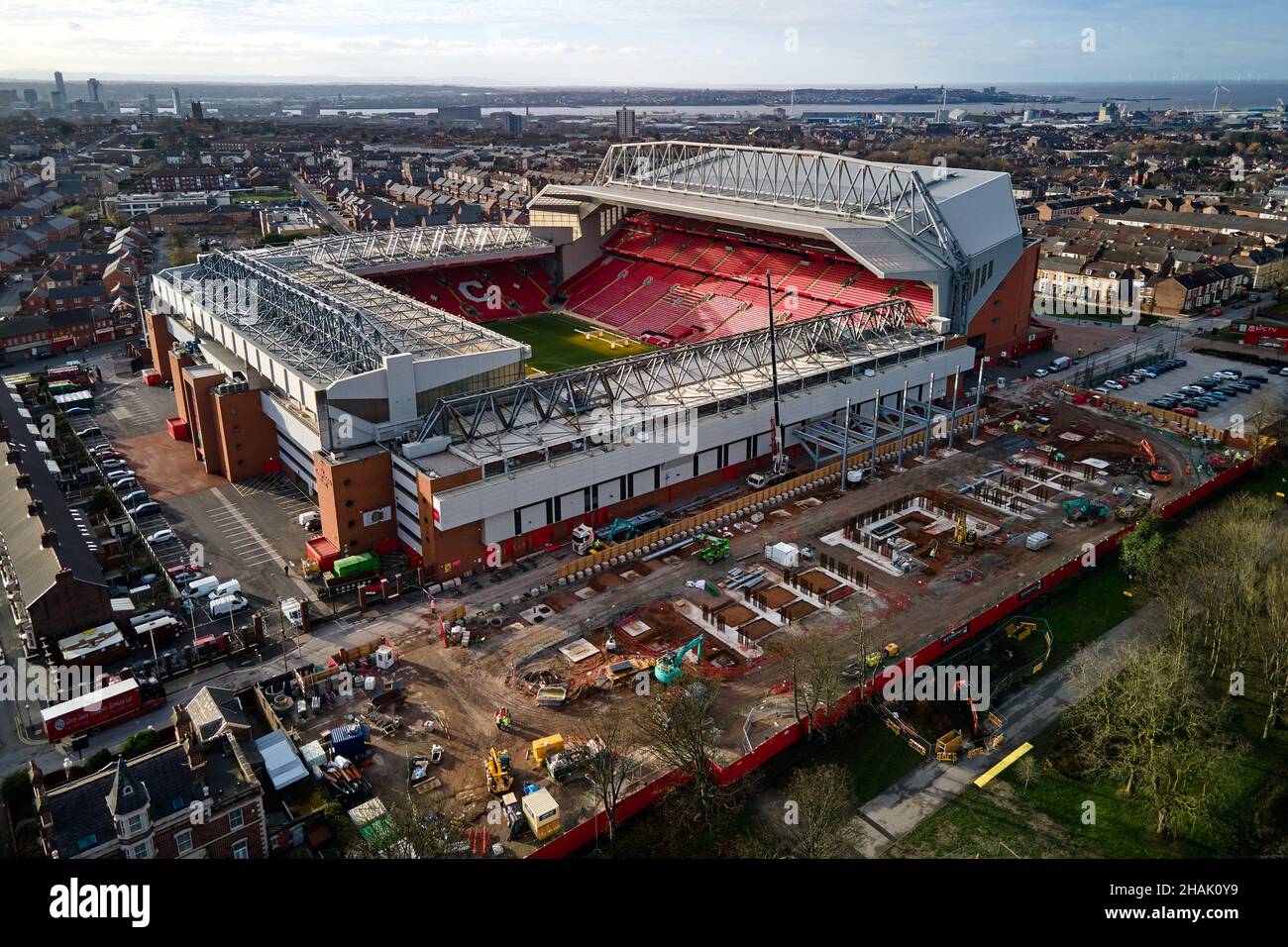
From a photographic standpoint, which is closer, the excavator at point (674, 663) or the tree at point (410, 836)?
the tree at point (410, 836)

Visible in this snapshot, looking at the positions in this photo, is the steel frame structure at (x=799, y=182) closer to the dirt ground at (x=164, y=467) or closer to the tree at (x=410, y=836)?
the dirt ground at (x=164, y=467)

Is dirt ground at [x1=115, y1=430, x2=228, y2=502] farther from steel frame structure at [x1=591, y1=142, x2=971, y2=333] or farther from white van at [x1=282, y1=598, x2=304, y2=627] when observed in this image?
steel frame structure at [x1=591, y1=142, x2=971, y2=333]

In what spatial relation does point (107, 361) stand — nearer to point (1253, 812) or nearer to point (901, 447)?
point (901, 447)

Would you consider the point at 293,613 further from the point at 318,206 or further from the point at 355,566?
the point at 318,206

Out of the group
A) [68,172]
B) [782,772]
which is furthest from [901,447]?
[68,172]

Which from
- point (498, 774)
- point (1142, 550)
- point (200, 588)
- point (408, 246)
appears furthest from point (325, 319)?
point (1142, 550)

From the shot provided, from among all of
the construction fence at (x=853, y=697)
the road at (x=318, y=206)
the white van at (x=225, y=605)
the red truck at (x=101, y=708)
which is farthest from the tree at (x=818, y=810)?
the road at (x=318, y=206)
